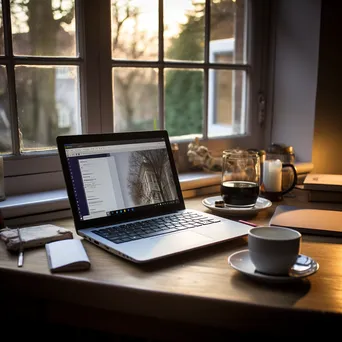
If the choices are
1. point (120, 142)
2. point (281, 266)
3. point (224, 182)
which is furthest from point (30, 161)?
point (281, 266)

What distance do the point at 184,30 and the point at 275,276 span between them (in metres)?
1.05

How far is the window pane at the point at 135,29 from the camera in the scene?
1461 millimetres

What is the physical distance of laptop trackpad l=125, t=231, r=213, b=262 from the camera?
91cm

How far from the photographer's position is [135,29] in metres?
1.51

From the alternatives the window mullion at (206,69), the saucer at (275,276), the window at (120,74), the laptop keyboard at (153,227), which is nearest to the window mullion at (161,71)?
the window at (120,74)

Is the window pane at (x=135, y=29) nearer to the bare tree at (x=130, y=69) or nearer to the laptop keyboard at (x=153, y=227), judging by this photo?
the bare tree at (x=130, y=69)

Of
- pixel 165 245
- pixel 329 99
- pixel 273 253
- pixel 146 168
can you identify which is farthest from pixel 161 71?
pixel 273 253

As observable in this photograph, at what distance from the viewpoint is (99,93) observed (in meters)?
1.43

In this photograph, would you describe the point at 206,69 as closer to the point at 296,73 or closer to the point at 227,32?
the point at 227,32

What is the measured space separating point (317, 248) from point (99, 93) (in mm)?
792

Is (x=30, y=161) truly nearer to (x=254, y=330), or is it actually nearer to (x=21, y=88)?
(x=21, y=88)

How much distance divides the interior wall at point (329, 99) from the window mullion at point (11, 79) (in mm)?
1074

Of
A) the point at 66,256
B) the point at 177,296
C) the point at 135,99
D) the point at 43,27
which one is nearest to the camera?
the point at 177,296

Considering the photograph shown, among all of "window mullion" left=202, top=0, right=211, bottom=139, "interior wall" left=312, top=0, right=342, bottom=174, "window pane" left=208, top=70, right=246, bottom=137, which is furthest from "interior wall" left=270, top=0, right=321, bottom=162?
"window mullion" left=202, top=0, right=211, bottom=139
